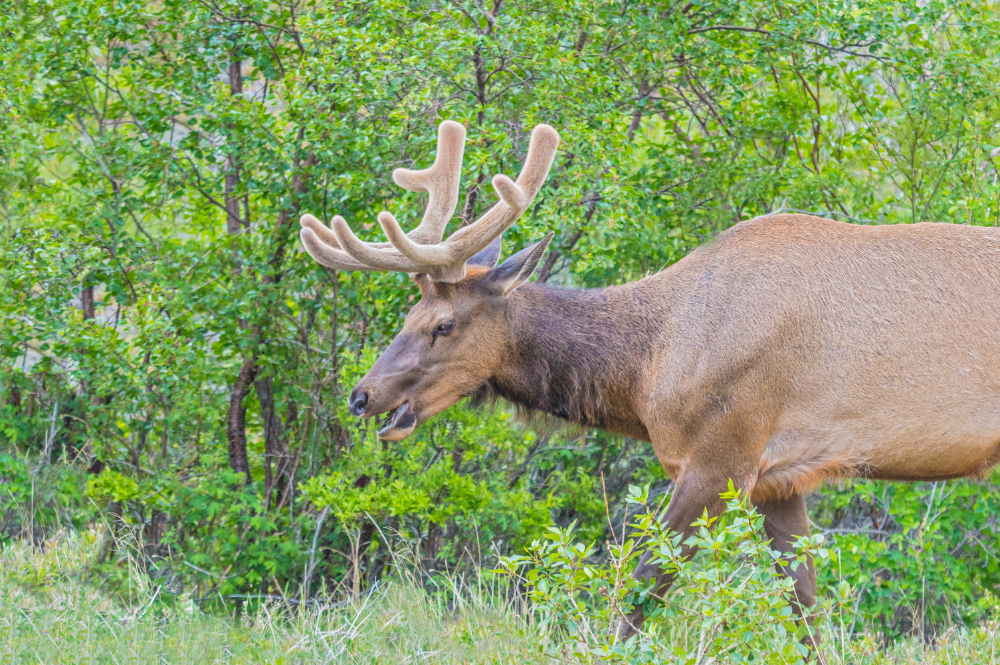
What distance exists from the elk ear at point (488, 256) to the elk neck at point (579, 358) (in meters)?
0.32

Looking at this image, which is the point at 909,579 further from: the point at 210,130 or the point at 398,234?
the point at 210,130

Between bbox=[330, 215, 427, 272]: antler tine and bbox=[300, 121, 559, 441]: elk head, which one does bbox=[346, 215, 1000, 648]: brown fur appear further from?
bbox=[330, 215, 427, 272]: antler tine

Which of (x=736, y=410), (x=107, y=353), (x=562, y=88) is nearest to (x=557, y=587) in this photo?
(x=736, y=410)

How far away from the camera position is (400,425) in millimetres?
5277

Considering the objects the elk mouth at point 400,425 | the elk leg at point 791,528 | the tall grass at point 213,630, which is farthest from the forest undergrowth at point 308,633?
the elk mouth at point 400,425

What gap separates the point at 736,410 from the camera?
4.87m

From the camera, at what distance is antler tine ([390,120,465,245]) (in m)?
5.58

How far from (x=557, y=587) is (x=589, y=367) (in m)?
1.54

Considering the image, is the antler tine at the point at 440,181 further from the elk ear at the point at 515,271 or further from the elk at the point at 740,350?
the elk ear at the point at 515,271

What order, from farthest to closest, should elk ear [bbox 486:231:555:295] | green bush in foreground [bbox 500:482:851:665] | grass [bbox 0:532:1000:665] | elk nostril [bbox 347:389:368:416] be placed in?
elk ear [bbox 486:231:555:295] → elk nostril [bbox 347:389:368:416] → grass [bbox 0:532:1000:665] → green bush in foreground [bbox 500:482:851:665]

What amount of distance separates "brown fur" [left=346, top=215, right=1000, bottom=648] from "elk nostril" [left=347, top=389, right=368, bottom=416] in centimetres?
5

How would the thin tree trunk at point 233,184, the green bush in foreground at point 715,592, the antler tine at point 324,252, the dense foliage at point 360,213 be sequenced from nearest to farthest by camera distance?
the green bush in foreground at point 715,592
the antler tine at point 324,252
the dense foliage at point 360,213
the thin tree trunk at point 233,184

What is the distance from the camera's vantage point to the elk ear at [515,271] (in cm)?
529

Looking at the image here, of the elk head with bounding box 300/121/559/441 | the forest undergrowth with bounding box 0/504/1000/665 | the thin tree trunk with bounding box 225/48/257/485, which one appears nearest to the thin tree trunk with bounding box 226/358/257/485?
the thin tree trunk with bounding box 225/48/257/485
